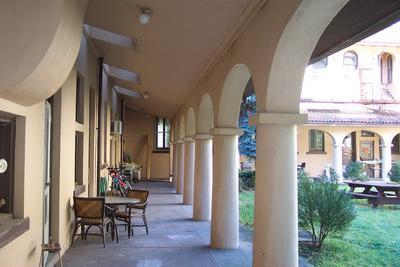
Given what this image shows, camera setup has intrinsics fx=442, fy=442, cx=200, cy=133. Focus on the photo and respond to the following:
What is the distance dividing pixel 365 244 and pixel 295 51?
19.0 feet

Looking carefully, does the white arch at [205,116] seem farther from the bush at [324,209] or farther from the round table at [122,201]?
the bush at [324,209]

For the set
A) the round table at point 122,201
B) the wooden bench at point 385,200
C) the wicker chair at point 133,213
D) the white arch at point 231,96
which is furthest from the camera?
the wooden bench at point 385,200

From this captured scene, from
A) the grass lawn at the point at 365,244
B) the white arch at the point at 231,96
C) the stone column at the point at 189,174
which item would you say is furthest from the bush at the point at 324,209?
the stone column at the point at 189,174

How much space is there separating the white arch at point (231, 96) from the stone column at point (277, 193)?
1.95 m

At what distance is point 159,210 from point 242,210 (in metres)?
2.59

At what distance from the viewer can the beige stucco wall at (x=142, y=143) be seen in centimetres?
2319

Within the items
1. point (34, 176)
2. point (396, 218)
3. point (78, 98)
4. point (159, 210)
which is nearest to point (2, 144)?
point (34, 176)

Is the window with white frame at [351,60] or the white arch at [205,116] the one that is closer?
the white arch at [205,116]

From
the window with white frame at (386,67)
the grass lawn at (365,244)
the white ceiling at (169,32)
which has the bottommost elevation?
the grass lawn at (365,244)

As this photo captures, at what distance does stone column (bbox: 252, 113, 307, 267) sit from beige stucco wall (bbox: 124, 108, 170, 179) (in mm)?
18810

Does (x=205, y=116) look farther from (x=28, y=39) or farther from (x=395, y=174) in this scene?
(x=395, y=174)

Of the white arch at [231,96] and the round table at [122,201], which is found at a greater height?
the white arch at [231,96]

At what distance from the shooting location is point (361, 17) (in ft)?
13.8

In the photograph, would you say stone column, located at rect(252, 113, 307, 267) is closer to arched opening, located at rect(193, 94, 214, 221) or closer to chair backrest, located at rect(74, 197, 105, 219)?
chair backrest, located at rect(74, 197, 105, 219)
